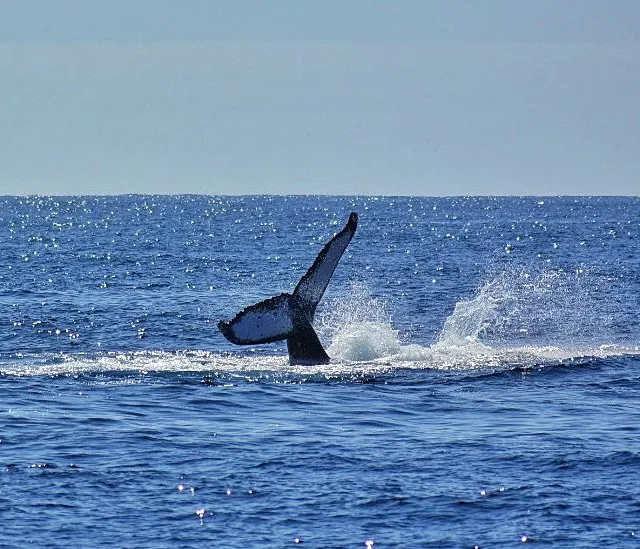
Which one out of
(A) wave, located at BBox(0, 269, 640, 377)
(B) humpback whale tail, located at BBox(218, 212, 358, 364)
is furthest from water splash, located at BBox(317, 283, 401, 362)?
(B) humpback whale tail, located at BBox(218, 212, 358, 364)

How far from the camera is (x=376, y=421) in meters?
20.2

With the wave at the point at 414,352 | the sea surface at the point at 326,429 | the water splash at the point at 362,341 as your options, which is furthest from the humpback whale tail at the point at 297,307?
the water splash at the point at 362,341

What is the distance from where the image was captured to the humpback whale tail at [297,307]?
23.1 metres

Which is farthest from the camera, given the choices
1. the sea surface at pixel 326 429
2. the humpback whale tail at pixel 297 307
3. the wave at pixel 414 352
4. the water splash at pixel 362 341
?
the water splash at pixel 362 341

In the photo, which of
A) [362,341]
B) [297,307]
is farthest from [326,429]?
[362,341]

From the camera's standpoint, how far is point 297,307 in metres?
24.0

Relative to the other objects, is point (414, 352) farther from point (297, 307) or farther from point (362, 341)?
point (297, 307)

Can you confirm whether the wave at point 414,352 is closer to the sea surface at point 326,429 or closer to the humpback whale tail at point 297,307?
the sea surface at point 326,429

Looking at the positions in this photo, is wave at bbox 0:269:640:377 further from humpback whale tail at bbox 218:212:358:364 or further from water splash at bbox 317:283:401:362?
humpback whale tail at bbox 218:212:358:364

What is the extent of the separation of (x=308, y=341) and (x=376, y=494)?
9051mm

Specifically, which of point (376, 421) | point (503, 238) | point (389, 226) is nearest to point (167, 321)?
point (376, 421)

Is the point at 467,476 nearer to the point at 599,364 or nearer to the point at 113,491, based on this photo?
the point at 113,491

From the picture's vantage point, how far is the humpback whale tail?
23109 mm

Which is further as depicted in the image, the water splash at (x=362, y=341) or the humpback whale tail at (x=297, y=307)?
the water splash at (x=362, y=341)
